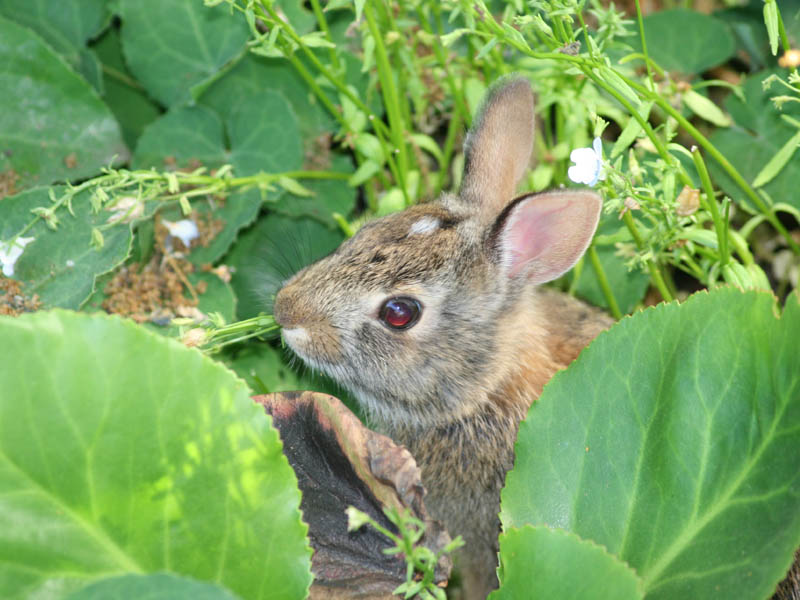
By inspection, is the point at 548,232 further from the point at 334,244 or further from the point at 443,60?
the point at 334,244

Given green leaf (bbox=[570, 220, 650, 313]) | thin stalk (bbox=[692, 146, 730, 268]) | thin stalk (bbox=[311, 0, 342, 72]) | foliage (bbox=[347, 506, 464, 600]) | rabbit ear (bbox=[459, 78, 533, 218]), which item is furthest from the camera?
green leaf (bbox=[570, 220, 650, 313])

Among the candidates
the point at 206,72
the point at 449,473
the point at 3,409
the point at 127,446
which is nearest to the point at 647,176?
the point at 449,473

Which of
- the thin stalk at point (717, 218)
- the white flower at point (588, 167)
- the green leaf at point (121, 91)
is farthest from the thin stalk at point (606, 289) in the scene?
the green leaf at point (121, 91)

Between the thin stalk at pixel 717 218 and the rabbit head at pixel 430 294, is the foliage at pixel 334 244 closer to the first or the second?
the thin stalk at pixel 717 218

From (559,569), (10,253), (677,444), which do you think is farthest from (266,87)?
(559,569)

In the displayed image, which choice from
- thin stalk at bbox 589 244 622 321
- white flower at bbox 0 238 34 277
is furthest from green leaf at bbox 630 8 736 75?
white flower at bbox 0 238 34 277

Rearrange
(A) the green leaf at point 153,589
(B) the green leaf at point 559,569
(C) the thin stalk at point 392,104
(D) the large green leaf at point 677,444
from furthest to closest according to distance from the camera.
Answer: (C) the thin stalk at point 392,104
(D) the large green leaf at point 677,444
(B) the green leaf at point 559,569
(A) the green leaf at point 153,589

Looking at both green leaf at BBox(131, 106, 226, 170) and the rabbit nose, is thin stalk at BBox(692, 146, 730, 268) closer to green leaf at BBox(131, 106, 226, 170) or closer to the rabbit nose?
the rabbit nose
